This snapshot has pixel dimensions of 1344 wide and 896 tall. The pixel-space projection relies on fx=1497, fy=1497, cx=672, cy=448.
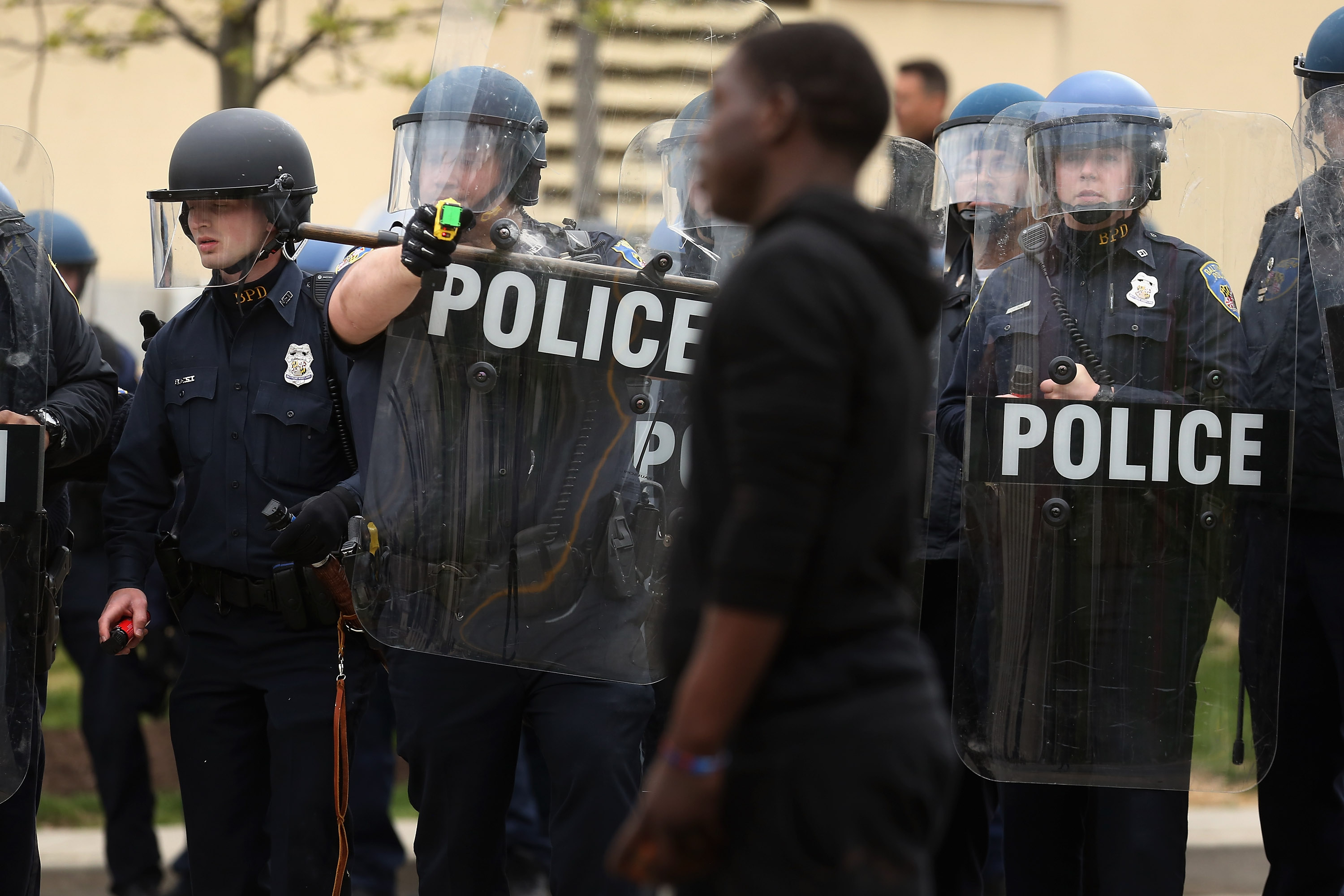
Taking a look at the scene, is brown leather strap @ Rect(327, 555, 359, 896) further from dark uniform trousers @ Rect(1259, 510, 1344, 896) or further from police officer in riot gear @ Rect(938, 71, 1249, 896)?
dark uniform trousers @ Rect(1259, 510, 1344, 896)

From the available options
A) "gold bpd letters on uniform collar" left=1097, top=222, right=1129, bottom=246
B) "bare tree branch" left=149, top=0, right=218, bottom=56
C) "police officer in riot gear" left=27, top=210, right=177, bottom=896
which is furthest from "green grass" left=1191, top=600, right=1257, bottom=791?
"bare tree branch" left=149, top=0, right=218, bottom=56

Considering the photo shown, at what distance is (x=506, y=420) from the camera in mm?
3029

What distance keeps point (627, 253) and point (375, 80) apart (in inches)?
257

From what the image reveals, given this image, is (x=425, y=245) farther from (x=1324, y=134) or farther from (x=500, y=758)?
(x=1324, y=134)

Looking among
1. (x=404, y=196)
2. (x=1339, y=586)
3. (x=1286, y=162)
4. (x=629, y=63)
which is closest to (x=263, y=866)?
(x=404, y=196)

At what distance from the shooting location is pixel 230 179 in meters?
3.49

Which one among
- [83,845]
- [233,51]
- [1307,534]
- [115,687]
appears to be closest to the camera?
[1307,534]

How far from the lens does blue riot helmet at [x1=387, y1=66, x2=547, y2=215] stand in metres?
3.03

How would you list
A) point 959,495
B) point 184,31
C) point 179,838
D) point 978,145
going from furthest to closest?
point 184,31 → point 179,838 → point 978,145 → point 959,495

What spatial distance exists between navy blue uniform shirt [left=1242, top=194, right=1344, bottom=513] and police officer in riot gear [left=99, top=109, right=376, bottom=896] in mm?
2085

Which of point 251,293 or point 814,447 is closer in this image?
point 814,447

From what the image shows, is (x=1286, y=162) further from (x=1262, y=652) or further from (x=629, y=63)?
(x=629, y=63)

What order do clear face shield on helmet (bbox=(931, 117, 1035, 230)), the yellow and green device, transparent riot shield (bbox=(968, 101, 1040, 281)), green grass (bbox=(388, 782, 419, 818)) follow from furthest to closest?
1. green grass (bbox=(388, 782, 419, 818))
2. clear face shield on helmet (bbox=(931, 117, 1035, 230))
3. transparent riot shield (bbox=(968, 101, 1040, 281))
4. the yellow and green device

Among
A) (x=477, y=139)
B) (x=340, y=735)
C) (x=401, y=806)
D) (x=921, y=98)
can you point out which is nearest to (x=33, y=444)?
(x=340, y=735)
